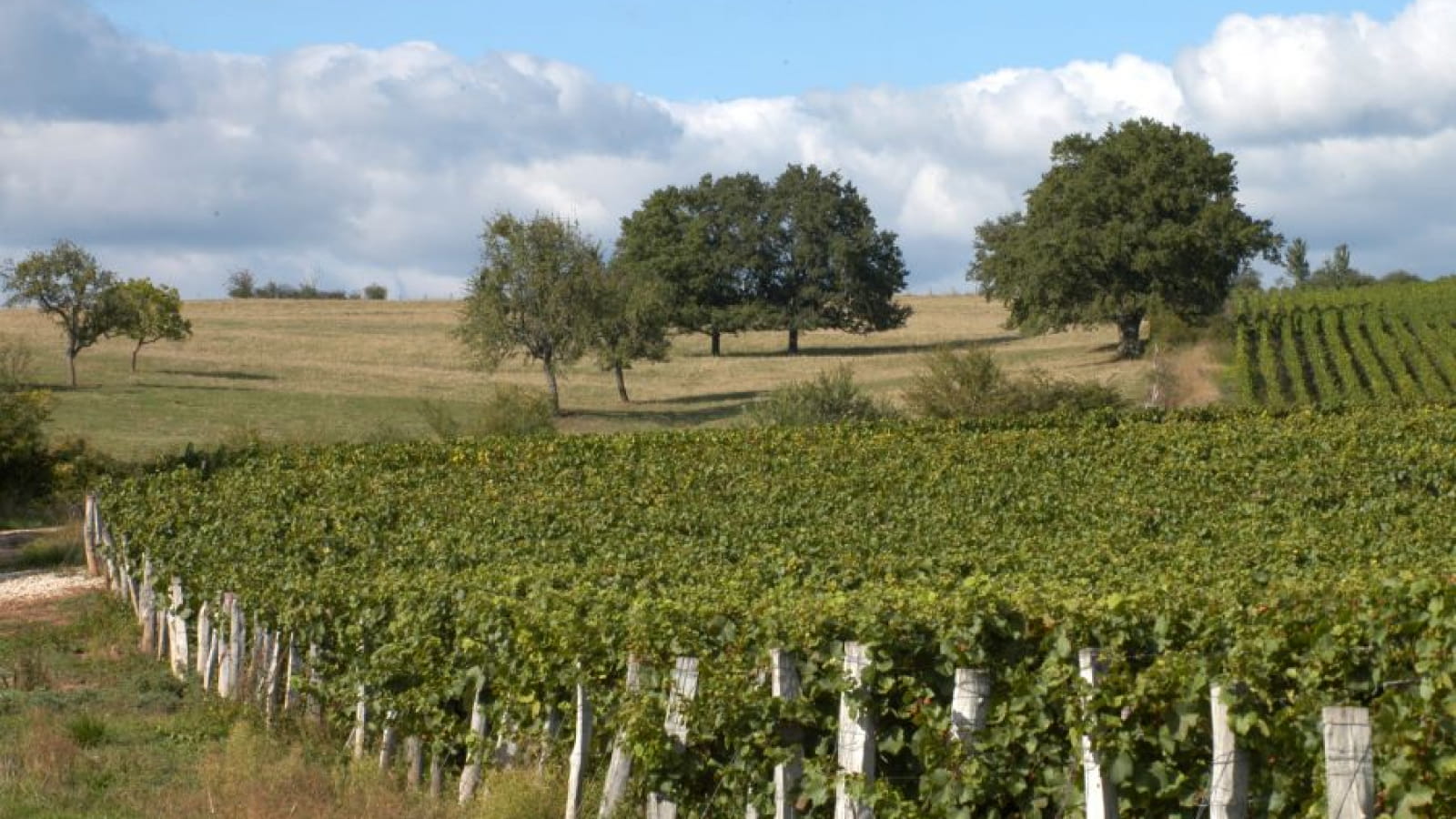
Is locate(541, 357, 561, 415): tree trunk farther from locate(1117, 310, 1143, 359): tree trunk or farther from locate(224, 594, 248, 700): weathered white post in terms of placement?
locate(224, 594, 248, 700): weathered white post

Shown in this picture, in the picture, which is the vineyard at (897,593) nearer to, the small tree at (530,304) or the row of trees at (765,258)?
the small tree at (530,304)

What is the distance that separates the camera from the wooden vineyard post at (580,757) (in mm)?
10398

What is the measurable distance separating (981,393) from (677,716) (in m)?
41.0

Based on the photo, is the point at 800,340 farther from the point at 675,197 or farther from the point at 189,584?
the point at 189,584

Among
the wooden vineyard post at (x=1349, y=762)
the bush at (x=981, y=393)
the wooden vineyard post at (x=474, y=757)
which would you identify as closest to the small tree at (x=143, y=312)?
the bush at (x=981, y=393)

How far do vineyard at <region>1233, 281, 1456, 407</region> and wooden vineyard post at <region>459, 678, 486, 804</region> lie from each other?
31061 mm

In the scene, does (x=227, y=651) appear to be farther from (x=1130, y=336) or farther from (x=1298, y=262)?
(x=1298, y=262)

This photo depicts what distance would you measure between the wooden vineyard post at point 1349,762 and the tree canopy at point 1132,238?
66509 millimetres

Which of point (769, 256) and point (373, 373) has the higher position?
point (769, 256)

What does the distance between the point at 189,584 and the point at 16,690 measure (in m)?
2.36

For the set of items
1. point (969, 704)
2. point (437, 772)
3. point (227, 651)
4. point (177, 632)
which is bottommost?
point (177, 632)

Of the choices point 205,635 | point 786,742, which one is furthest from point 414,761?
point 205,635

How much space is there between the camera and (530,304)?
72.1 m

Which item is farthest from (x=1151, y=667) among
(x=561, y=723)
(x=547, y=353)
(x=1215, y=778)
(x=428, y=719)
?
(x=547, y=353)
